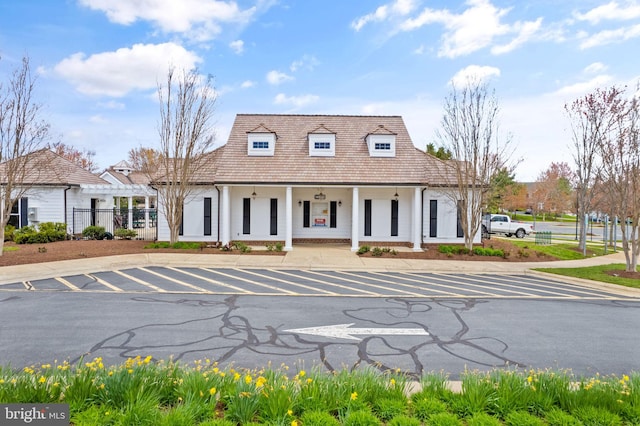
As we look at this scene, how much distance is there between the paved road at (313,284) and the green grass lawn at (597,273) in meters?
0.97

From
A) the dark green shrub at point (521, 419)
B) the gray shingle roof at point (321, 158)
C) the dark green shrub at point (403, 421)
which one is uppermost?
the gray shingle roof at point (321, 158)

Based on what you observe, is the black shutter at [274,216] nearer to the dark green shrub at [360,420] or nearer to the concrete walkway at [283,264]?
the concrete walkway at [283,264]

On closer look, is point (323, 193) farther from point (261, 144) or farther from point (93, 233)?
point (93, 233)

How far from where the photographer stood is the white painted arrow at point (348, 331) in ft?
21.5

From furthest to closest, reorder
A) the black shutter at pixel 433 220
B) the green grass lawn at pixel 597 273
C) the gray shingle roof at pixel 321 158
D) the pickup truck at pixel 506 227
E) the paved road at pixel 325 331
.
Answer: the pickup truck at pixel 506 227
the black shutter at pixel 433 220
the gray shingle roof at pixel 321 158
the green grass lawn at pixel 597 273
the paved road at pixel 325 331

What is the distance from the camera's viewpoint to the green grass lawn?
11656 mm

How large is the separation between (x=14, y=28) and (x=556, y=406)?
64.2 ft

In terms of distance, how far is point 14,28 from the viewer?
13320mm

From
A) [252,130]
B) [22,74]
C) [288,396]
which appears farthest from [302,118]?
[288,396]

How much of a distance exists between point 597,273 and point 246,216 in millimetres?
16079

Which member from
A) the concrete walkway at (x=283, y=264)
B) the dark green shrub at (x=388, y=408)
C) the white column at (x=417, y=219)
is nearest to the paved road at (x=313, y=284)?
the concrete walkway at (x=283, y=264)

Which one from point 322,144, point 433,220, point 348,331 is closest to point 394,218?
point 433,220

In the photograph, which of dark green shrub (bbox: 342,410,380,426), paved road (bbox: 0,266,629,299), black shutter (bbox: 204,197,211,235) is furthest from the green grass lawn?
black shutter (bbox: 204,197,211,235)

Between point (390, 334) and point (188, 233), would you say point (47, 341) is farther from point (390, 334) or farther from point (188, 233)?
point (188, 233)
